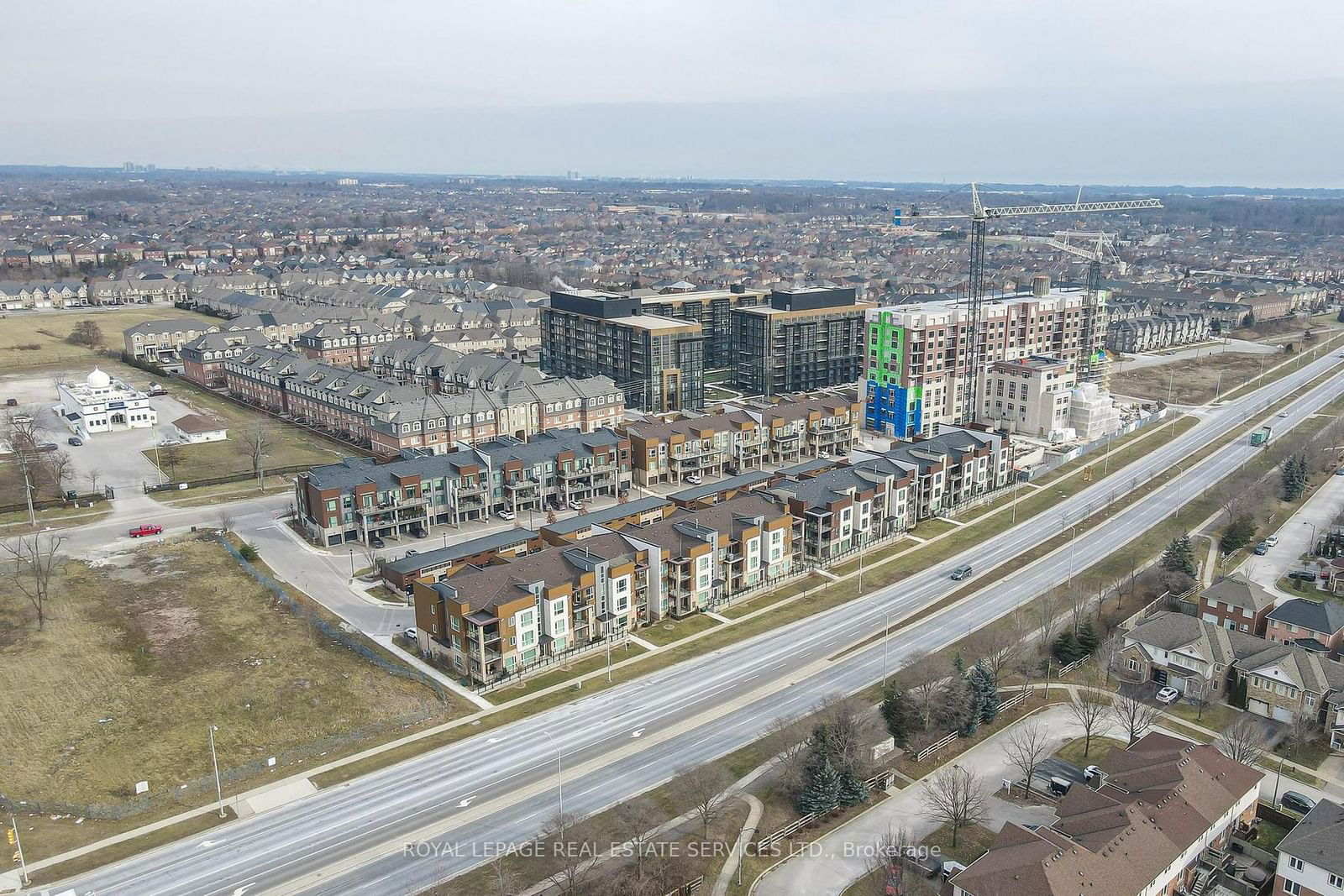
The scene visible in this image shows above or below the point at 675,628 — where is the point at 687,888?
below

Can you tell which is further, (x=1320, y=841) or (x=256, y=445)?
(x=256, y=445)

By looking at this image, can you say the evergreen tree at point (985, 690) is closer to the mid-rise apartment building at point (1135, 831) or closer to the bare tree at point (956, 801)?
the bare tree at point (956, 801)

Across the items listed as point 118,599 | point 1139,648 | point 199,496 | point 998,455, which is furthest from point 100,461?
point 1139,648

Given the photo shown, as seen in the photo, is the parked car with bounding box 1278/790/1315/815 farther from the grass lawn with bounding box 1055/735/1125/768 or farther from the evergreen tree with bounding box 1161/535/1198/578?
the evergreen tree with bounding box 1161/535/1198/578

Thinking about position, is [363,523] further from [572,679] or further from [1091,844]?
[1091,844]

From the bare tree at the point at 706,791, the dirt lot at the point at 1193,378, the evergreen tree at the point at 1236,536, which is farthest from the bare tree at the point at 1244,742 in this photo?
the dirt lot at the point at 1193,378

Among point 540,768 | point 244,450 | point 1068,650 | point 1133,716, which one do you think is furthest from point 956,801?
point 244,450

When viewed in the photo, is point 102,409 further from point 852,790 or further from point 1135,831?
point 1135,831
